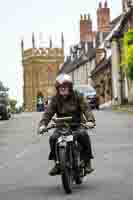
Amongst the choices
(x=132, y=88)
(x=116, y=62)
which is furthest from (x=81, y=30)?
(x=132, y=88)

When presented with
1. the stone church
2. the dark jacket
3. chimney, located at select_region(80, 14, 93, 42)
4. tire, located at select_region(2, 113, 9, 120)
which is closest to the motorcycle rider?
the dark jacket

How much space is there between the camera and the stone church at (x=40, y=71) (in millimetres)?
176750

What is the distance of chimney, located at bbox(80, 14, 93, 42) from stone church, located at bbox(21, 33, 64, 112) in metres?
52.7

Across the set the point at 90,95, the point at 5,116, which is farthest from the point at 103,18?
the point at 5,116

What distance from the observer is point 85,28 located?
123m

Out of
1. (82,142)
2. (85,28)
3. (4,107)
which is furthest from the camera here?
(85,28)

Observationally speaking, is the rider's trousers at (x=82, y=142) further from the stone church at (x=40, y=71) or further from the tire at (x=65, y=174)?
the stone church at (x=40, y=71)

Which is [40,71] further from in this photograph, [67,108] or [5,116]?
[67,108]

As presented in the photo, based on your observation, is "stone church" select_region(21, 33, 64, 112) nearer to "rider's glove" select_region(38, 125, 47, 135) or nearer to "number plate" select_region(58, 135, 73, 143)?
"rider's glove" select_region(38, 125, 47, 135)

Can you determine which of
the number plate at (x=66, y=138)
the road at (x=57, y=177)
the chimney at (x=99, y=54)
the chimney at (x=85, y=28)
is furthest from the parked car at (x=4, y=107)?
the chimney at (x=85, y=28)

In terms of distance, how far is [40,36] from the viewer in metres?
179

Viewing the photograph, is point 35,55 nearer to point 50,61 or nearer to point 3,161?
point 50,61

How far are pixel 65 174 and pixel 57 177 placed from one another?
242 centimetres

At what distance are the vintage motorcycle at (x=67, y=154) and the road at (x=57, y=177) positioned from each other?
183mm
